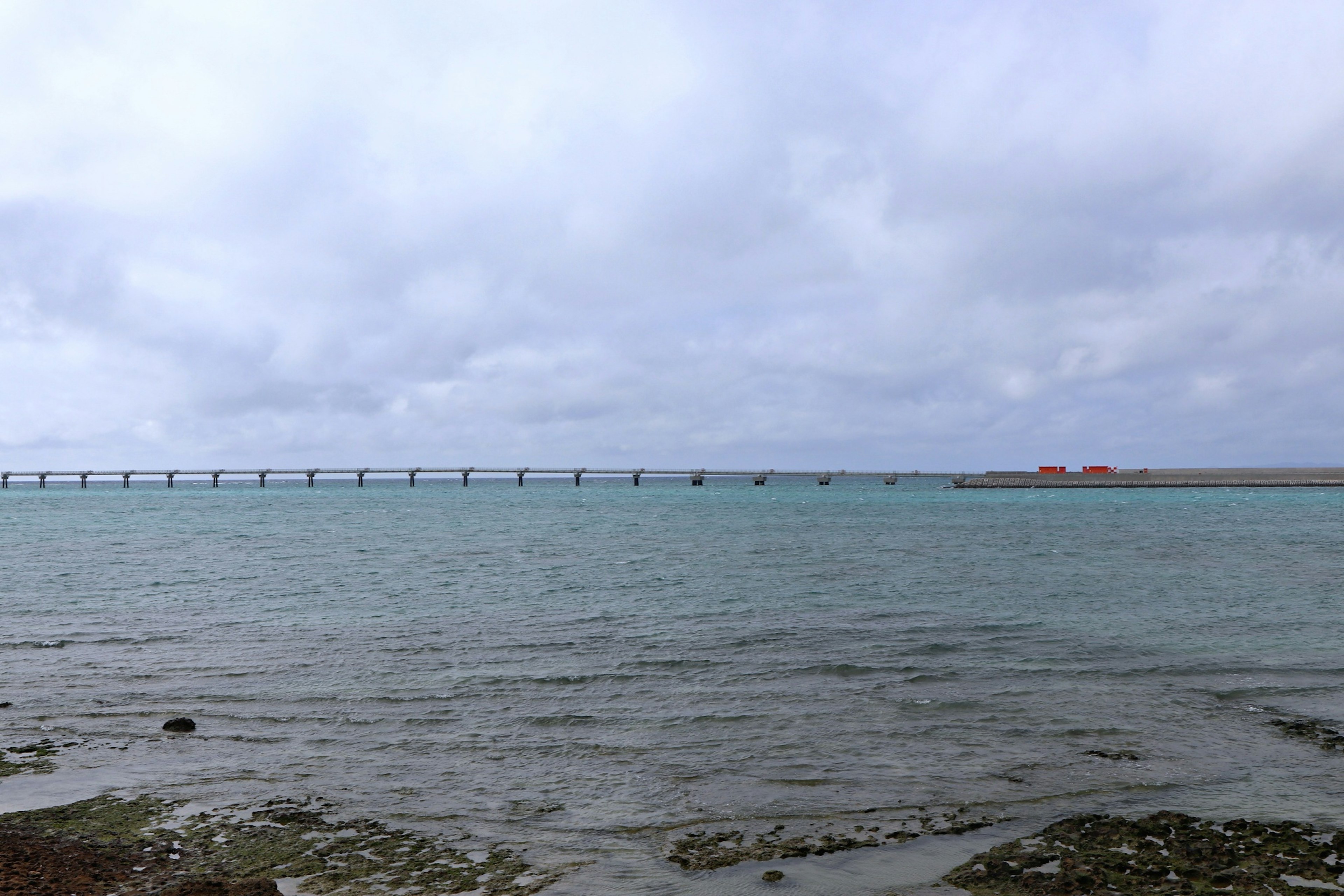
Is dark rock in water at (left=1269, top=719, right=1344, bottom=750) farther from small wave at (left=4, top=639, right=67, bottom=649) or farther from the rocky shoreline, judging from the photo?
small wave at (left=4, top=639, right=67, bottom=649)

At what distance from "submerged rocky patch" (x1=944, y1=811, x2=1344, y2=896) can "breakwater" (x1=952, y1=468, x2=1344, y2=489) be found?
581 feet

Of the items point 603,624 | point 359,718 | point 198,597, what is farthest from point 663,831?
point 198,597

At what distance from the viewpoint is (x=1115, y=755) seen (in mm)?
10836

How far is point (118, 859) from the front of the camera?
7.53 metres

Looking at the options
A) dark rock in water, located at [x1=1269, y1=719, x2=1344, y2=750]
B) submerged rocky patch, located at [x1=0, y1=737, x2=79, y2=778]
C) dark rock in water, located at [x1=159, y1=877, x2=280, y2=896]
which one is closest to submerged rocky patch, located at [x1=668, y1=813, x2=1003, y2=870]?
dark rock in water, located at [x1=159, y1=877, x2=280, y2=896]

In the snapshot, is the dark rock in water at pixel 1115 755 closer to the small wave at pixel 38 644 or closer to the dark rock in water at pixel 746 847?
the dark rock in water at pixel 746 847

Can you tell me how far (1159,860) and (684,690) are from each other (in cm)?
816

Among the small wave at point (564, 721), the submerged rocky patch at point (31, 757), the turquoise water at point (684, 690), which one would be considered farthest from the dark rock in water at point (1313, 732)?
the submerged rocky patch at point (31, 757)

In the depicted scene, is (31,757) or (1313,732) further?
(1313,732)

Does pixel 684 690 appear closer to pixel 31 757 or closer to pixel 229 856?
pixel 229 856

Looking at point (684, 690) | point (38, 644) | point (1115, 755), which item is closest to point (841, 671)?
point (684, 690)

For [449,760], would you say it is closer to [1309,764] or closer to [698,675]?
[698,675]

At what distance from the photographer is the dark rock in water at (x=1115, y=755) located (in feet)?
35.1

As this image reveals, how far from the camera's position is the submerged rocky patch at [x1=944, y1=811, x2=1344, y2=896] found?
23.1ft
